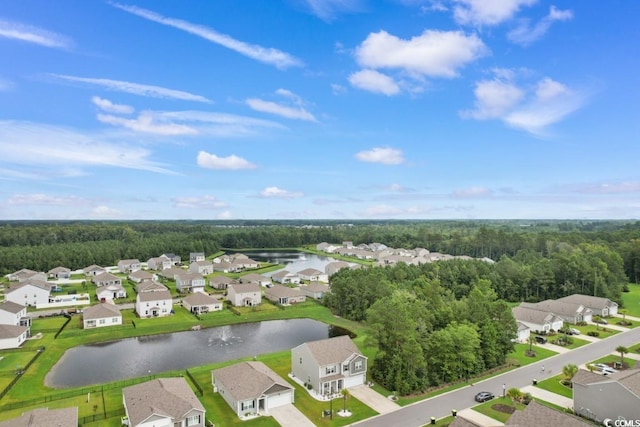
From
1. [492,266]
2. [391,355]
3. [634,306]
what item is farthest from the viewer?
[492,266]

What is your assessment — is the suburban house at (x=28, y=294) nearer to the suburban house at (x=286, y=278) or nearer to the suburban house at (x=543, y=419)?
the suburban house at (x=286, y=278)

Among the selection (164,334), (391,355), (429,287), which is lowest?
(164,334)

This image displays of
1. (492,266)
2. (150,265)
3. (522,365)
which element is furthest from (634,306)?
(150,265)

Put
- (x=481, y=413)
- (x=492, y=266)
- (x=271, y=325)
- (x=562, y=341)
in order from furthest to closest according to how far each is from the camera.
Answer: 1. (x=492, y=266)
2. (x=271, y=325)
3. (x=562, y=341)
4. (x=481, y=413)

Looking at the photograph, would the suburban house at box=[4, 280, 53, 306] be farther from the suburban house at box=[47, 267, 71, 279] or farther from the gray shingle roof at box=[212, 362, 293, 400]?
the gray shingle roof at box=[212, 362, 293, 400]

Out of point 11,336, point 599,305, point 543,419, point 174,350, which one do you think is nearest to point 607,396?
point 543,419

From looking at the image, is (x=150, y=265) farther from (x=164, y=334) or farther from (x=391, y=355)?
(x=391, y=355)
